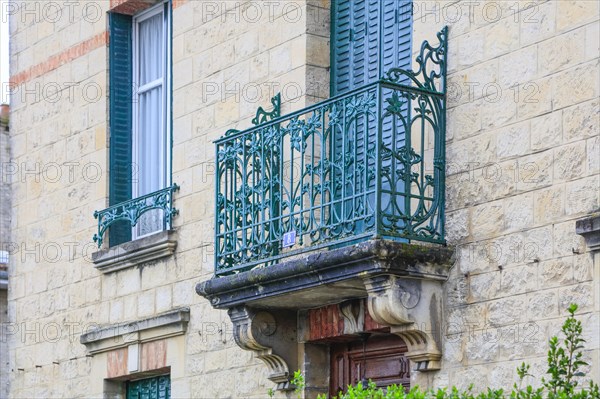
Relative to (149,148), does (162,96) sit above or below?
above

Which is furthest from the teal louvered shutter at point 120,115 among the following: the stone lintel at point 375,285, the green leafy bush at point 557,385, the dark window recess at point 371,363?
the green leafy bush at point 557,385

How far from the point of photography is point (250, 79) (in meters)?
12.7

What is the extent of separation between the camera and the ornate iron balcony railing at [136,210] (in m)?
13.4

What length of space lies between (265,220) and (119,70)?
3.82 m

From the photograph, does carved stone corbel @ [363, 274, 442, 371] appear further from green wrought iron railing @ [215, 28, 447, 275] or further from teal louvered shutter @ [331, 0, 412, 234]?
teal louvered shutter @ [331, 0, 412, 234]

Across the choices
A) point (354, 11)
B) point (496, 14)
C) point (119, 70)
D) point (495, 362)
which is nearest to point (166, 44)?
point (119, 70)

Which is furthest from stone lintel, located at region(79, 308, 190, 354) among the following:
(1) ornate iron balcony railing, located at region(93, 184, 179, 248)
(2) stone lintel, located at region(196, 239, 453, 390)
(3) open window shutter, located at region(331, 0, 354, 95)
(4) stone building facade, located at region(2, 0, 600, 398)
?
(3) open window shutter, located at region(331, 0, 354, 95)

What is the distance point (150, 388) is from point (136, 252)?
4.13 ft

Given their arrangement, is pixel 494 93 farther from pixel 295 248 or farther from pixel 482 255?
pixel 295 248

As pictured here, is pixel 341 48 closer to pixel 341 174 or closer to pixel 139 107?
pixel 341 174

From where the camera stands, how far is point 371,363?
451 inches

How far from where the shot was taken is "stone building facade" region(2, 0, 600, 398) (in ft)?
32.3

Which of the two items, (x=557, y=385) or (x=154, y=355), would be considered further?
(x=154, y=355)

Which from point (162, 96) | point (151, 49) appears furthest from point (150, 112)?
point (151, 49)
